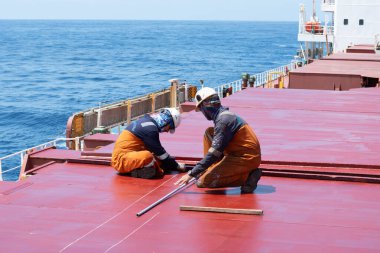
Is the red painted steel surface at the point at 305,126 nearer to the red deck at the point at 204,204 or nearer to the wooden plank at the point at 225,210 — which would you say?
the red deck at the point at 204,204

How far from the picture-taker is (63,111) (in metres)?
49.4

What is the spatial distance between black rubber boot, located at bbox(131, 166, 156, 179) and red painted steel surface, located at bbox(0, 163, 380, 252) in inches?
3.5

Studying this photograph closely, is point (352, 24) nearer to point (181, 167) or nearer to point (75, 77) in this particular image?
point (75, 77)

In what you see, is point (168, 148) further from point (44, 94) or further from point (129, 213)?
point (44, 94)

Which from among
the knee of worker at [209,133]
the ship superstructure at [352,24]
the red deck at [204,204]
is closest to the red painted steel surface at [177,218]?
the red deck at [204,204]

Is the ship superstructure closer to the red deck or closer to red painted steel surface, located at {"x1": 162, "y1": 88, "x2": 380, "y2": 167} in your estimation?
red painted steel surface, located at {"x1": 162, "y1": 88, "x2": 380, "y2": 167}

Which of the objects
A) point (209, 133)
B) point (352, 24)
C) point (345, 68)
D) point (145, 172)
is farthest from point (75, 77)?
point (209, 133)

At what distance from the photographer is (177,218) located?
321 inches

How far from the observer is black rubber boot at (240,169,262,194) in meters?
9.29

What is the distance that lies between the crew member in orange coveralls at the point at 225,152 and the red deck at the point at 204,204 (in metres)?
0.19

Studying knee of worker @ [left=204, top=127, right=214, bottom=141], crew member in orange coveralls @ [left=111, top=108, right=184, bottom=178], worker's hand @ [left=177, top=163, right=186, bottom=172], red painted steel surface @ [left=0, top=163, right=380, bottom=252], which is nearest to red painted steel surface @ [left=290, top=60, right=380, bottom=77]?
worker's hand @ [left=177, top=163, right=186, bottom=172]

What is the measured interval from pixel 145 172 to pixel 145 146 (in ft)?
1.27

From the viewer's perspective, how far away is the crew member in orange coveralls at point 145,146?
32.1ft

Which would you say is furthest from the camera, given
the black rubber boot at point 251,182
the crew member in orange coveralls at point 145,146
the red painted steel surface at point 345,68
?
A: the red painted steel surface at point 345,68
